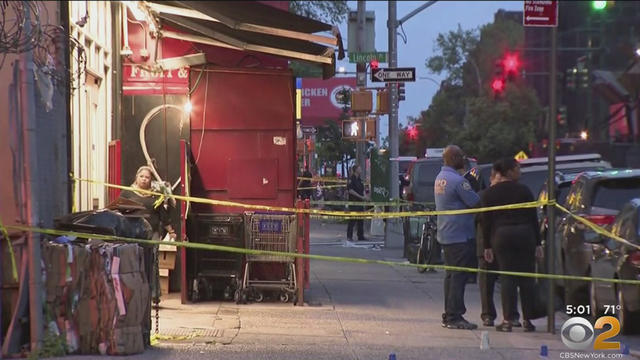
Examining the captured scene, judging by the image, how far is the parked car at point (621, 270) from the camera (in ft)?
31.6

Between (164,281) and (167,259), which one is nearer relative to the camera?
(167,259)

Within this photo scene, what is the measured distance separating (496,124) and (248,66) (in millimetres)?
53435

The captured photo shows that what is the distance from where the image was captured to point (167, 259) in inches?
472

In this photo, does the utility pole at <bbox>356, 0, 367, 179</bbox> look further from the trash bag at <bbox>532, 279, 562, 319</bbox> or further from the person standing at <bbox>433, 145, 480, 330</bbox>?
the person standing at <bbox>433, 145, 480, 330</bbox>

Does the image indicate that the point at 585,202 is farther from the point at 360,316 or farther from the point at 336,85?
the point at 336,85

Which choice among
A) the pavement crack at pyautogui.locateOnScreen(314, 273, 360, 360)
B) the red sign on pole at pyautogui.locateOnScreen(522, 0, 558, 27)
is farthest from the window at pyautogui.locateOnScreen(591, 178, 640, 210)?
the pavement crack at pyautogui.locateOnScreen(314, 273, 360, 360)

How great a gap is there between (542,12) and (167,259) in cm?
553

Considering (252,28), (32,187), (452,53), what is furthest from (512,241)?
(452,53)

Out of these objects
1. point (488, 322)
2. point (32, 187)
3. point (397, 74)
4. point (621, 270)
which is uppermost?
point (397, 74)

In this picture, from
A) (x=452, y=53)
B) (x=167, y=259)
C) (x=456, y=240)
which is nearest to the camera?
(x=456, y=240)

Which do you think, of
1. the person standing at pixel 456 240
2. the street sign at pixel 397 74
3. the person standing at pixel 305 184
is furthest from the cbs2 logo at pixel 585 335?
the person standing at pixel 305 184

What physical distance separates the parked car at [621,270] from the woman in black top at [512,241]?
2.79 feet

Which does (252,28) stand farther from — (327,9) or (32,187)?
(327,9)

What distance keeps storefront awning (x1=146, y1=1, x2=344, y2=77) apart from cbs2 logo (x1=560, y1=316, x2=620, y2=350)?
415 centimetres
